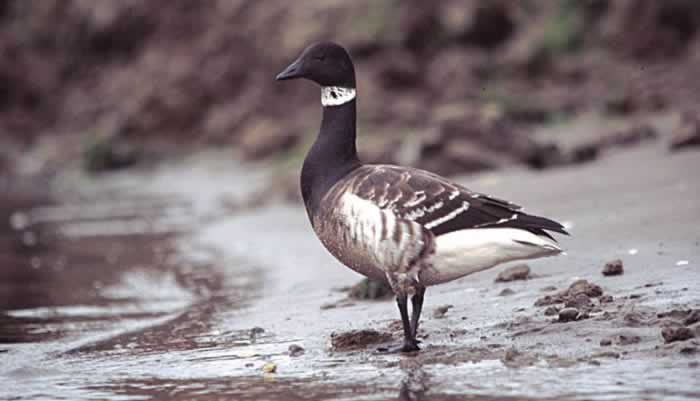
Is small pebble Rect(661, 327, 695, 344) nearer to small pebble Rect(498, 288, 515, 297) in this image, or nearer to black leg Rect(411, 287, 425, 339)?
Answer: black leg Rect(411, 287, 425, 339)

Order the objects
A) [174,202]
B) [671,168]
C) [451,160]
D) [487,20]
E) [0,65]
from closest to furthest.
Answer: [671,168]
[451,160]
[174,202]
[487,20]
[0,65]

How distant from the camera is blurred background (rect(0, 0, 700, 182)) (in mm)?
17453

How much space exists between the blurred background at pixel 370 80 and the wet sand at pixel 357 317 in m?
3.10

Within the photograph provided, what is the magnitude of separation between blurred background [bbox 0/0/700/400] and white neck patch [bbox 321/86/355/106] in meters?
1.42

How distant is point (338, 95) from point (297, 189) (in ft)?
30.2

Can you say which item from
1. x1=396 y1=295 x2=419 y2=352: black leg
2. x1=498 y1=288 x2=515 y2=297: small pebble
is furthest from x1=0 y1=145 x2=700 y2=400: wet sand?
x1=396 y1=295 x2=419 y2=352: black leg

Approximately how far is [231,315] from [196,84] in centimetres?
1991

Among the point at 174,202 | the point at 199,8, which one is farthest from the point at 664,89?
the point at 199,8

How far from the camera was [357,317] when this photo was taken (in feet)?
25.5

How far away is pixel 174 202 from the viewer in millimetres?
20734

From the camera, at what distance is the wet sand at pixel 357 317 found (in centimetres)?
566

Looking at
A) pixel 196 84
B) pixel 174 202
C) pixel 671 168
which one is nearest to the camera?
pixel 671 168

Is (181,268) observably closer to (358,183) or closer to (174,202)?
(358,183)

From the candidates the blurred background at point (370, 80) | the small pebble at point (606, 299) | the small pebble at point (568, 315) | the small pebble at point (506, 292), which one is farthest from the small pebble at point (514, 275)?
the blurred background at point (370, 80)
